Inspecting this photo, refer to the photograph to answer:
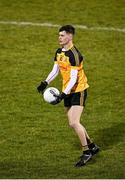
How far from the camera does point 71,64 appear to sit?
1396cm

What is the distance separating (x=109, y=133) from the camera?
16672 mm

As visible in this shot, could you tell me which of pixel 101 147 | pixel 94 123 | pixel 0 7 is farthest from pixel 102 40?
pixel 101 147

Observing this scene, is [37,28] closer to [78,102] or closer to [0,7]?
[0,7]

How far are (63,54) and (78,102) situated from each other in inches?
40.9

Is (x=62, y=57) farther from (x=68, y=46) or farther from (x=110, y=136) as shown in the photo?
(x=110, y=136)

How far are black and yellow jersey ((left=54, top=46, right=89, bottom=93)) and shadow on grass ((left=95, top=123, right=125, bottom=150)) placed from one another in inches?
80.5

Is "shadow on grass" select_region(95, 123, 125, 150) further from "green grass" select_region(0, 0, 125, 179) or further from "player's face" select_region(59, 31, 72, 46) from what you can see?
"player's face" select_region(59, 31, 72, 46)

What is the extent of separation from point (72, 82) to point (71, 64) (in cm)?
39

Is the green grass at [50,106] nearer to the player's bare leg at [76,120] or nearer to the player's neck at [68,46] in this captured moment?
the player's bare leg at [76,120]

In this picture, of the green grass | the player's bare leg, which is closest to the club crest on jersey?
the player's bare leg

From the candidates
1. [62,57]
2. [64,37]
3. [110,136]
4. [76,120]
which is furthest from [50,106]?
[64,37]

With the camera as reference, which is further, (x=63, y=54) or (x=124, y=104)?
(x=124, y=104)

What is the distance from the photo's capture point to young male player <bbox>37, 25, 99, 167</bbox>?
1393 centimetres

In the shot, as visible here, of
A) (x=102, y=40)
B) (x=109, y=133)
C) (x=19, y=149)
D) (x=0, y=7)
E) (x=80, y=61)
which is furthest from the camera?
(x=0, y=7)
